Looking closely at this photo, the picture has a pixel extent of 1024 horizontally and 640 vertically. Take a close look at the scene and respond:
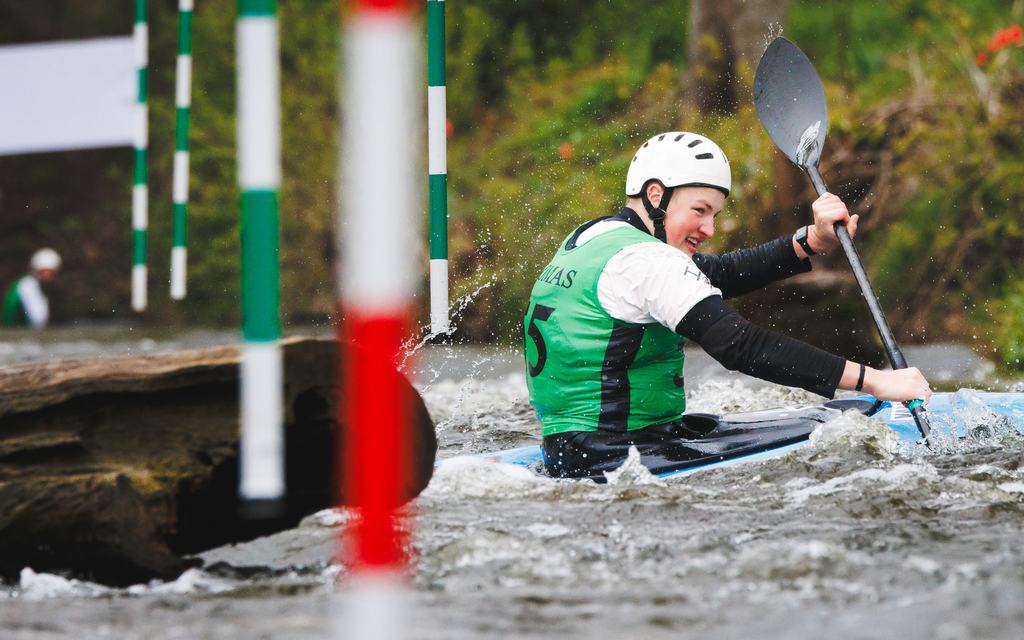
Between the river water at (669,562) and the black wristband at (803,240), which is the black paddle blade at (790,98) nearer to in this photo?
the black wristband at (803,240)

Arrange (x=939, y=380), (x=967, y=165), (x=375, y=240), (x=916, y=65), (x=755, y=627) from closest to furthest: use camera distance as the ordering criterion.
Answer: (x=375, y=240), (x=755, y=627), (x=939, y=380), (x=967, y=165), (x=916, y=65)

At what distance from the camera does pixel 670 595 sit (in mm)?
3160

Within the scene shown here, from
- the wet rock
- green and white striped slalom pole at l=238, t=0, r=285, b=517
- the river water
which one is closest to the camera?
green and white striped slalom pole at l=238, t=0, r=285, b=517

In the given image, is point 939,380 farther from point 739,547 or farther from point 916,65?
point 739,547

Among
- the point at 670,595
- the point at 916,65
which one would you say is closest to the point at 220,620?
the point at 670,595

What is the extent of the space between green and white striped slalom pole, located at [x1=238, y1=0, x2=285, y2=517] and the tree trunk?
8.52 m

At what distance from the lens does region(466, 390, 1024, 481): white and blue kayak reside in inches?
177

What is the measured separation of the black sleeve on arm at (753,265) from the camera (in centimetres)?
555

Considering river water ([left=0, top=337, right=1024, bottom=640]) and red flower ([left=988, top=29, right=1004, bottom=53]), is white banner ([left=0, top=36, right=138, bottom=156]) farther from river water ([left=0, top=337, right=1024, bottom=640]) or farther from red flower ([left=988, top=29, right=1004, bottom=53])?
river water ([left=0, top=337, right=1024, bottom=640])

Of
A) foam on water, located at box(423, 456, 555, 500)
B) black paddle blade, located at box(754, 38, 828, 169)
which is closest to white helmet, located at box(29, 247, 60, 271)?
black paddle blade, located at box(754, 38, 828, 169)

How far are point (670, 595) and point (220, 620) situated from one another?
95 cm

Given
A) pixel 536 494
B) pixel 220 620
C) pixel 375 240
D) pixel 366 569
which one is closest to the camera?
pixel 375 240

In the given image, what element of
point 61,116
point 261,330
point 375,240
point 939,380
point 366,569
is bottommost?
point 939,380

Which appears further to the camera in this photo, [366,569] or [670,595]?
[670,595]
